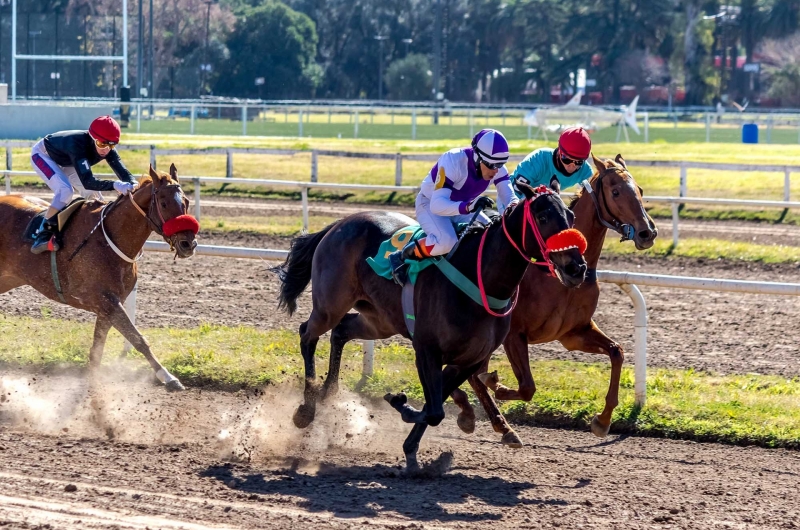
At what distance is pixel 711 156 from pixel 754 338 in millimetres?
16966

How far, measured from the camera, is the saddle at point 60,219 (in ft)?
26.0

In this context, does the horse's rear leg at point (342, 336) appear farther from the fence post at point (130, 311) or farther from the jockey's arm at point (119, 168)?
the fence post at point (130, 311)

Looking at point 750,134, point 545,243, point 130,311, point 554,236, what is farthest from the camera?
point 750,134

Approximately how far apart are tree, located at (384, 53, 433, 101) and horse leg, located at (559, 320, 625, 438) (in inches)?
2220

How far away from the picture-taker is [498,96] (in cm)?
6444

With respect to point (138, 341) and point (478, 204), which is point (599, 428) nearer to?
point (478, 204)

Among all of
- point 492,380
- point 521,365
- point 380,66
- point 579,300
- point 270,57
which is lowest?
point 492,380

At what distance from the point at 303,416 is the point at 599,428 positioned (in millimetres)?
1861

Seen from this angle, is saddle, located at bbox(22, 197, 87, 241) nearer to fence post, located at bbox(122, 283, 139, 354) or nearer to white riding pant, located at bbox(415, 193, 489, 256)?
fence post, located at bbox(122, 283, 139, 354)

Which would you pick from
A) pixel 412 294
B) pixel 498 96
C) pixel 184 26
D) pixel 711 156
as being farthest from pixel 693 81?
pixel 412 294

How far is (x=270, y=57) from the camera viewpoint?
6181cm

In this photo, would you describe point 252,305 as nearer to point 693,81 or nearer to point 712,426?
point 712,426

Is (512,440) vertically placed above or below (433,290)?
below

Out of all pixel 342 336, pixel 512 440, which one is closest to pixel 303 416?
pixel 342 336
